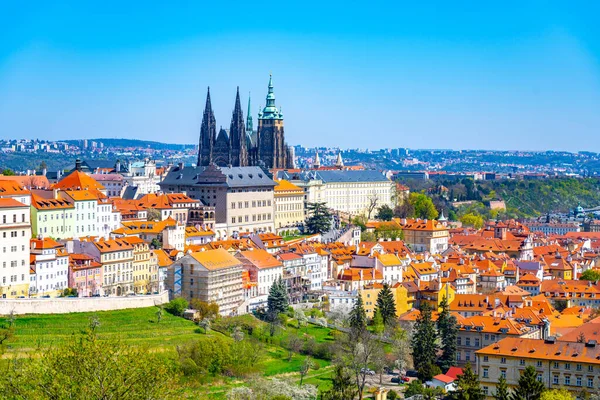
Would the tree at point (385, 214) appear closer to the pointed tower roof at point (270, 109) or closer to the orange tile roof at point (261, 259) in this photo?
the pointed tower roof at point (270, 109)

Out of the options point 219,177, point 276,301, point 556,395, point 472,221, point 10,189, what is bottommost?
point 472,221

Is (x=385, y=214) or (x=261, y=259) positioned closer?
(x=261, y=259)

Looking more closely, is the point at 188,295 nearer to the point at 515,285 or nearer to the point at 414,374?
the point at 414,374

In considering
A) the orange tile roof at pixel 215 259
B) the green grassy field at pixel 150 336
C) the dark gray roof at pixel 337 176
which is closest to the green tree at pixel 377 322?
the green grassy field at pixel 150 336

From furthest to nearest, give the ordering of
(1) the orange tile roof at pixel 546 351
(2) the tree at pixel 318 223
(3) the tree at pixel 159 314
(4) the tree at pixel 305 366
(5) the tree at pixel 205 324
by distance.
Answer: (2) the tree at pixel 318 223, (5) the tree at pixel 205 324, (3) the tree at pixel 159 314, (4) the tree at pixel 305 366, (1) the orange tile roof at pixel 546 351

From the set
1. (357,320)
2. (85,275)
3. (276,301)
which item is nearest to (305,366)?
(357,320)

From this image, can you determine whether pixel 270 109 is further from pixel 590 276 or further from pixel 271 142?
pixel 590 276

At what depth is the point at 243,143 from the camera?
445 feet

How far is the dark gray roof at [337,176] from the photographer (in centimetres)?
12733

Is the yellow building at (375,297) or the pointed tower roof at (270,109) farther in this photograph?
the pointed tower roof at (270,109)

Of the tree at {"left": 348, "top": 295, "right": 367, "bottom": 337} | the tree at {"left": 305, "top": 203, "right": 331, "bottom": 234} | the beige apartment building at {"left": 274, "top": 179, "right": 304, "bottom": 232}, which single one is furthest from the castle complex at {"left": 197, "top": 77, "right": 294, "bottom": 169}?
the tree at {"left": 348, "top": 295, "right": 367, "bottom": 337}

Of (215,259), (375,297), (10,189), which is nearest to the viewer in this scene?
(10,189)

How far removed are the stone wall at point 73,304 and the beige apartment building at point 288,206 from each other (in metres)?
42.5

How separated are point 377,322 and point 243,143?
6281 centimetres
